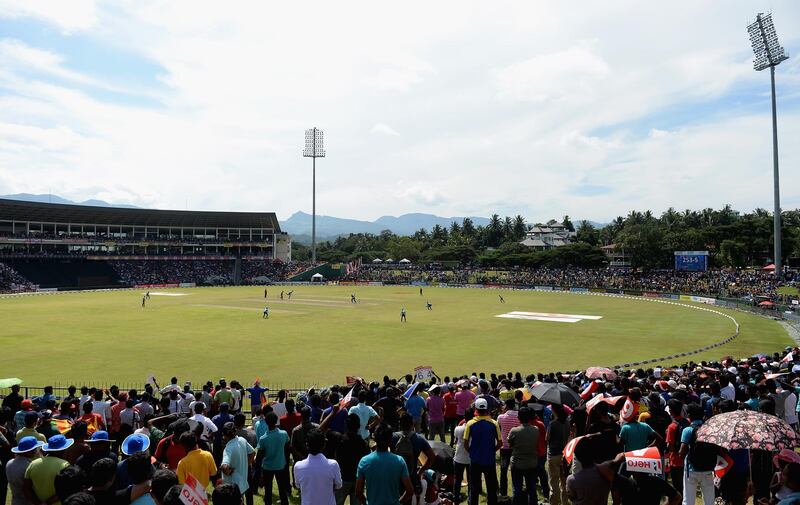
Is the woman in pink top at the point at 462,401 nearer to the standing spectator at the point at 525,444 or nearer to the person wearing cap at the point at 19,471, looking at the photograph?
the standing spectator at the point at 525,444

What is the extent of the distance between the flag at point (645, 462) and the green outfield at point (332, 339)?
16.9 m

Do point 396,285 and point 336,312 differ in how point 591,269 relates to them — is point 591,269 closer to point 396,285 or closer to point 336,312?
point 396,285

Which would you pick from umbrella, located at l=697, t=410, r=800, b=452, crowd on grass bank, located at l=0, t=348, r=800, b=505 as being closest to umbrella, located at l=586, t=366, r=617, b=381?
crowd on grass bank, located at l=0, t=348, r=800, b=505

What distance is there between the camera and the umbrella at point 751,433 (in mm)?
6565

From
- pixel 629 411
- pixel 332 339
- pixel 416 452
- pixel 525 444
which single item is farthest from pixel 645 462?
pixel 332 339

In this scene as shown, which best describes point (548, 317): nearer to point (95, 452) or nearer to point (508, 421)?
point (508, 421)

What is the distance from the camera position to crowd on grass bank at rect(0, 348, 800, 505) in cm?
568

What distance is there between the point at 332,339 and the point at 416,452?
2625cm

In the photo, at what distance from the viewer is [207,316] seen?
45188mm

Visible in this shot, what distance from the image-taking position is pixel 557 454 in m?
8.34

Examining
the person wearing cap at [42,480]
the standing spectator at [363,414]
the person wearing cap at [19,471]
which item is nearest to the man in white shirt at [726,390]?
the standing spectator at [363,414]

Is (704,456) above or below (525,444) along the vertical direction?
above

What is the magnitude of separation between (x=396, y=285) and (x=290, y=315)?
43676 millimetres

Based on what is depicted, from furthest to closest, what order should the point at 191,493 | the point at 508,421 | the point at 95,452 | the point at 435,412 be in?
the point at 435,412 < the point at 508,421 < the point at 95,452 < the point at 191,493
